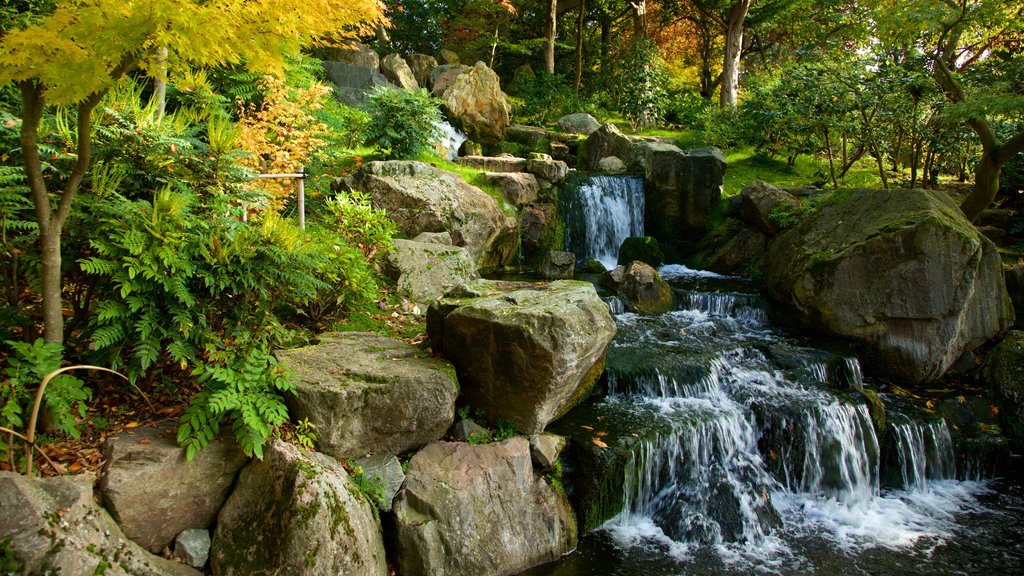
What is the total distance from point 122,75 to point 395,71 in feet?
51.9

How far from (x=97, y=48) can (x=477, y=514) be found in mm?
4168

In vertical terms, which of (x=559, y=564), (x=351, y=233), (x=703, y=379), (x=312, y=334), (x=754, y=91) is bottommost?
(x=559, y=564)

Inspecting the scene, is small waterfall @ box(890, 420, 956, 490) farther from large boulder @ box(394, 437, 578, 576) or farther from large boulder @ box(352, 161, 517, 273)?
large boulder @ box(352, 161, 517, 273)

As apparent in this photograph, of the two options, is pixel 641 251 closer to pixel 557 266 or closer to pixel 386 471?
pixel 557 266

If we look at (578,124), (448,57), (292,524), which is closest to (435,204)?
(292,524)

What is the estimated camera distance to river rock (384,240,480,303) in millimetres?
7366

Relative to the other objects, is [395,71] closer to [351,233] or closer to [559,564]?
[351,233]

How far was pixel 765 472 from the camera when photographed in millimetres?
6211

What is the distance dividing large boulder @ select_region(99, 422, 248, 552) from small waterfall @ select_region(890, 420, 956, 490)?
6985mm

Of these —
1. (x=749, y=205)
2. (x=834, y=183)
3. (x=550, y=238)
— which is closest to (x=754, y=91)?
(x=834, y=183)

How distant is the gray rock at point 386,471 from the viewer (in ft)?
15.3

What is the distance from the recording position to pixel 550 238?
39.3 ft

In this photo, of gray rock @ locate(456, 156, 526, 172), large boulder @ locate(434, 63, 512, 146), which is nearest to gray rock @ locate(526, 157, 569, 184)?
gray rock @ locate(456, 156, 526, 172)

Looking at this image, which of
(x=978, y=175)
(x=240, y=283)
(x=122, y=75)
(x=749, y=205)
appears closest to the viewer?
(x=122, y=75)
